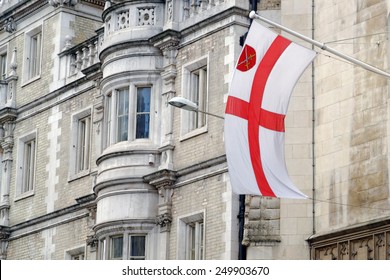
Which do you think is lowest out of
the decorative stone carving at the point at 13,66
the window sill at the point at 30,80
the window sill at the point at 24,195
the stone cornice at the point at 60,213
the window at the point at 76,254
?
the window at the point at 76,254

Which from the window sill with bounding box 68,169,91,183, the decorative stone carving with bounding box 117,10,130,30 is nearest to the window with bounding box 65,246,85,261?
the window sill with bounding box 68,169,91,183

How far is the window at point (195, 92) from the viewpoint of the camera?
42.2 m

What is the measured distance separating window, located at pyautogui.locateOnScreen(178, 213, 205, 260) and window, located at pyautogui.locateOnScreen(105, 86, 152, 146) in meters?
3.04

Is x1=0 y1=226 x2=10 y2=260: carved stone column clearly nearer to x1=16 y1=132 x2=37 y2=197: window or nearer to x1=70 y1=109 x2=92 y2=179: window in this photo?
x1=16 y1=132 x2=37 y2=197: window

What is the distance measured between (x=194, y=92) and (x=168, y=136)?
4.69 feet

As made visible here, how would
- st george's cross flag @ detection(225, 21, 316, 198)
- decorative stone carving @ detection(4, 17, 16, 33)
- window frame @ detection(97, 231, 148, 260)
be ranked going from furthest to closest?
decorative stone carving @ detection(4, 17, 16, 33), window frame @ detection(97, 231, 148, 260), st george's cross flag @ detection(225, 21, 316, 198)

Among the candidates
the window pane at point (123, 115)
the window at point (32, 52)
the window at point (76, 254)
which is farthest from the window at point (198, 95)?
the window at point (32, 52)

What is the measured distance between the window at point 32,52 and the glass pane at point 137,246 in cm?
1035

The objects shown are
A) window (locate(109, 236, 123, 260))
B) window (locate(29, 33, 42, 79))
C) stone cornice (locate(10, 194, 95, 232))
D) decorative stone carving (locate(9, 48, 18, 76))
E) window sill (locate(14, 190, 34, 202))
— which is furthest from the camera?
decorative stone carving (locate(9, 48, 18, 76))

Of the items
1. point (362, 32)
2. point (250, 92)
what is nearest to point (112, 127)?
point (362, 32)

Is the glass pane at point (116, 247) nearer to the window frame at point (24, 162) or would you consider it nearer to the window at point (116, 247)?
the window at point (116, 247)

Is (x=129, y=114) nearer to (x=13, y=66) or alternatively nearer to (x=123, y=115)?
(x=123, y=115)

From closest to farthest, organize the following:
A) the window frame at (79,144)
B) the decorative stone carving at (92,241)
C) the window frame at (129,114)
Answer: the window frame at (129,114) → the decorative stone carving at (92,241) → the window frame at (79,144)

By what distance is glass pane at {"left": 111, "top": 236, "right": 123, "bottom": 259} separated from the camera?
1694 inches
